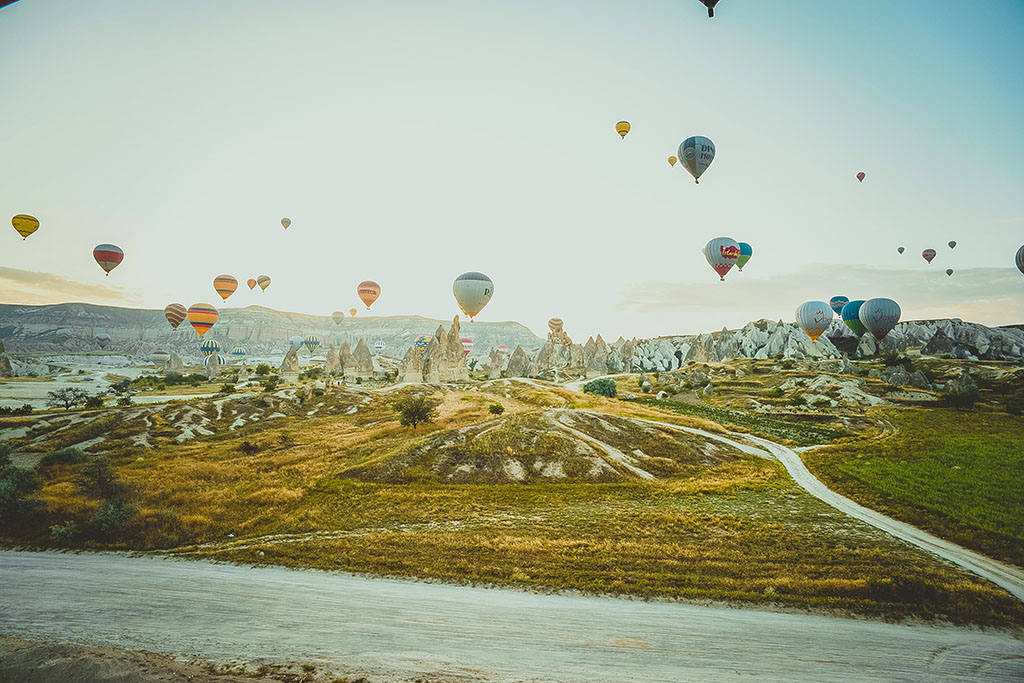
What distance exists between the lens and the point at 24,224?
46.1 metres

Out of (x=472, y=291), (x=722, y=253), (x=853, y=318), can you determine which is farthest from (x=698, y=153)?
(x=853, y=318)

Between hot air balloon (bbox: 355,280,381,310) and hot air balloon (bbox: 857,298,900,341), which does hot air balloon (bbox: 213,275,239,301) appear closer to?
hot air balloon (bbox: 355,280,381,310)

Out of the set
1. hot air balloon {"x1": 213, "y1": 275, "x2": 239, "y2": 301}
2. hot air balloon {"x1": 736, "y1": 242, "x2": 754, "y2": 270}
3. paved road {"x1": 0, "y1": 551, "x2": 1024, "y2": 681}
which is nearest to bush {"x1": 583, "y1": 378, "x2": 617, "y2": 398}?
hot air balloon {"x1": 736, "y1": 242, "x2": 754, "y2": 270}

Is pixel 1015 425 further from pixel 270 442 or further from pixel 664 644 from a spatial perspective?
pixel 270 442

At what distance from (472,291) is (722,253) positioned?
3365 cm

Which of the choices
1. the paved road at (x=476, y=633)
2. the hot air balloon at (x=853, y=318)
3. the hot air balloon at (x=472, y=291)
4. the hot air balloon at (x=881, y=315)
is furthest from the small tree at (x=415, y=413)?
the hot air balloon at (x=853, y=318)

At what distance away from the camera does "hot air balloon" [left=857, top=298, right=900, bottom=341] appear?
222ft

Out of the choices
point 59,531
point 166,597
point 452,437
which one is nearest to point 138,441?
point 59,531

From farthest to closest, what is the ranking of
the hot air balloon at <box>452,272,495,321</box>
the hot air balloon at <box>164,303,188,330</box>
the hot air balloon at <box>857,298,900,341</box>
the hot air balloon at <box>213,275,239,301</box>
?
the hot air balloon at <box>164,303,188,330</box>
the hot air balloon at <box>213,275,239,301</box>
the hot air balloon at <box>857,298,900,341</box>
the hot air balloon at <box>452,272,495,321</box>

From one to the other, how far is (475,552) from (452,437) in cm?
2067

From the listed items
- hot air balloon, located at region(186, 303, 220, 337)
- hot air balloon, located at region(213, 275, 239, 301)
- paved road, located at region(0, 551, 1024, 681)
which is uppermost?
hot air balloon, located at region(213, 275, 239, 301)

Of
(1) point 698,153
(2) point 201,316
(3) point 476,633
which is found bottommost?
(3) point 476,633

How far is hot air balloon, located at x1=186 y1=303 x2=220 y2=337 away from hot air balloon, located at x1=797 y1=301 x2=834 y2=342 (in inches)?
4724

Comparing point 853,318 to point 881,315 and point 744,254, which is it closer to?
point 881,315
